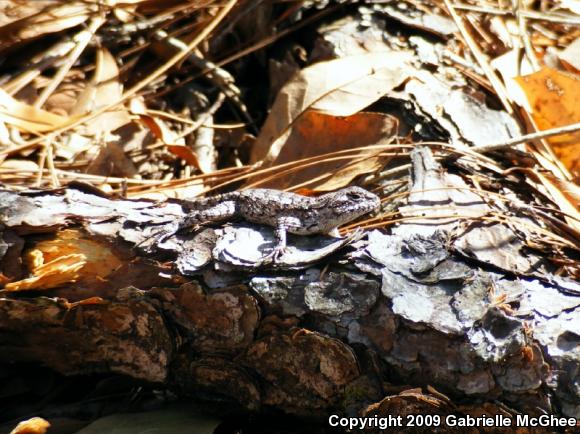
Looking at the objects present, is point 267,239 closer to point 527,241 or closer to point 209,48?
point 527,241

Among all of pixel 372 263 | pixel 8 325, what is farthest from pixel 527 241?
pixel 8 325

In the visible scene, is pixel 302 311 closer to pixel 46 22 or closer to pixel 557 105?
pixel 557 105

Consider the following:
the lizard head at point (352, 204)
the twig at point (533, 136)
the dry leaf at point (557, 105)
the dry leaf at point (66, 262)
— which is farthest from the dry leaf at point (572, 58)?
the dry leaf at point (66, 262)

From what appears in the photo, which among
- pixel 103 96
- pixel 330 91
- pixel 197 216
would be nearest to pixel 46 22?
pixel 103 96

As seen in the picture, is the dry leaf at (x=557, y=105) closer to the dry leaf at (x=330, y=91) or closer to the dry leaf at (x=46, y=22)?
the dry leaf at (x=330, y=91)

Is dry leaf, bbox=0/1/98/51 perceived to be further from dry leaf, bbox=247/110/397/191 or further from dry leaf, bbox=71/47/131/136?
dry leaf, bbox=247/110/397/191

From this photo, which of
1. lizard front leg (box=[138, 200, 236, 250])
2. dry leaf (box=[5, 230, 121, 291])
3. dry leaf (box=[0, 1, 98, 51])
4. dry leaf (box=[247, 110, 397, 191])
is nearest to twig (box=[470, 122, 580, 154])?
dry leaf (box=[247, 110, 397, 191])
